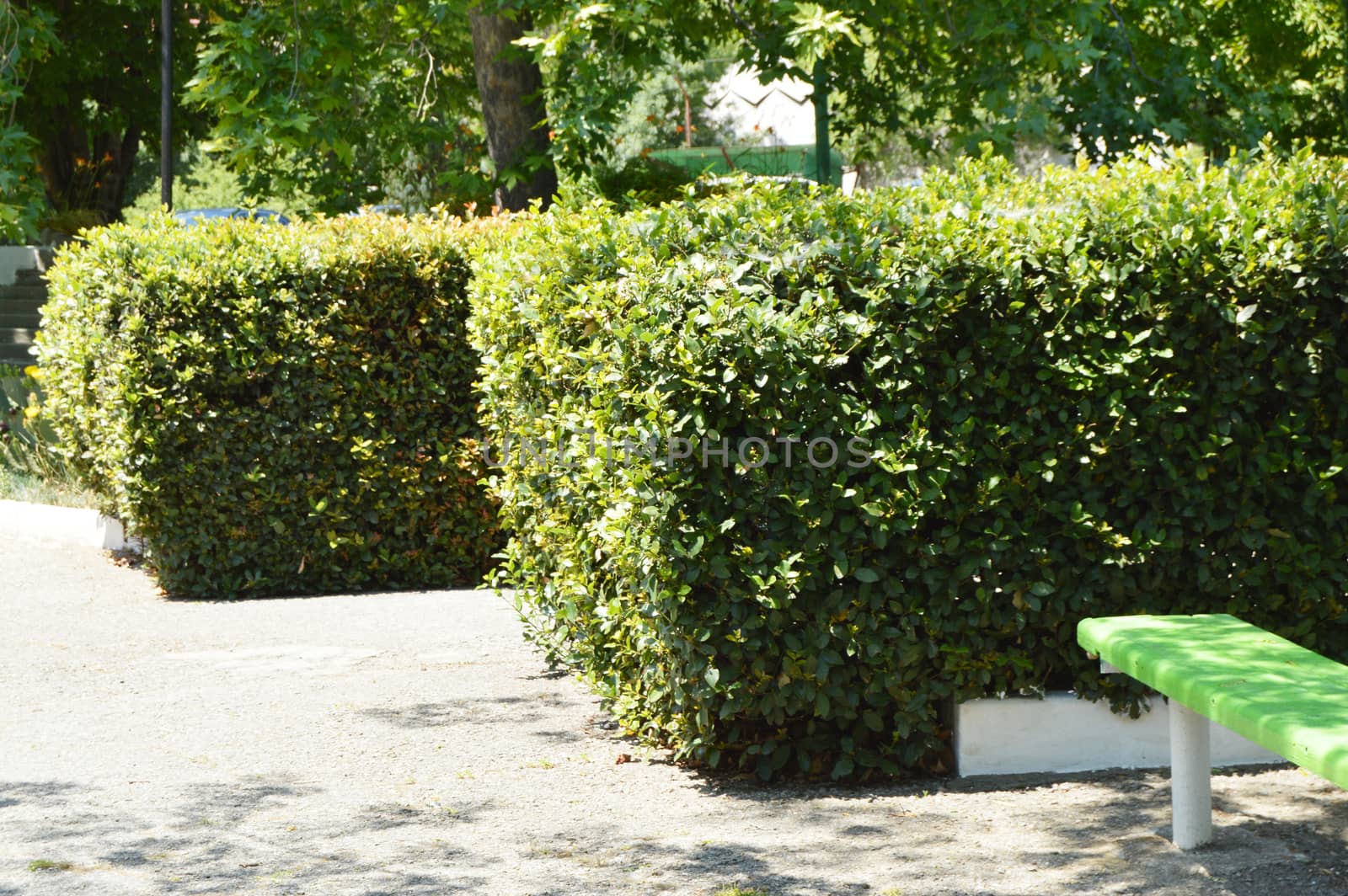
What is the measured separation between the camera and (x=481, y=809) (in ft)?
16.5

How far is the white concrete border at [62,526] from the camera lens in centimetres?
1040

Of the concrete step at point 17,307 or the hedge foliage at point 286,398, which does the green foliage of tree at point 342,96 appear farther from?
the concrete step at point 17,307

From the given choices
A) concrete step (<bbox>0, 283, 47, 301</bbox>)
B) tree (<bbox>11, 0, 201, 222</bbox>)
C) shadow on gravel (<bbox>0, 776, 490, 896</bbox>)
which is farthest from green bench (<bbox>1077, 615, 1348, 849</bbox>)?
concrete step (<bbox>0, 283, 47, 301</bbox>)

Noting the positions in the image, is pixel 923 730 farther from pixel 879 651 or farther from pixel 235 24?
pixel 235 24

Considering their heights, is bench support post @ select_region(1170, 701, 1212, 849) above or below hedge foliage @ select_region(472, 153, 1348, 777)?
below

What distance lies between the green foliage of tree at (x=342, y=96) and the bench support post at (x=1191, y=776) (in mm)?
9070

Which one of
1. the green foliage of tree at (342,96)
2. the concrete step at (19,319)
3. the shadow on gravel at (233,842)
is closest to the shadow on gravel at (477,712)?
the shadow on gravel at (233,842)

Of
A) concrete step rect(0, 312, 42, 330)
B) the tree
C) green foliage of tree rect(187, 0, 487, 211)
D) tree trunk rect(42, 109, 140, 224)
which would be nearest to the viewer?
green foliage of tree rect(187, 0, 487, 211)

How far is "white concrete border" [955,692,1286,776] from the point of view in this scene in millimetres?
5238

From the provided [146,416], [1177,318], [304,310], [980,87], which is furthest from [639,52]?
[1177,318]

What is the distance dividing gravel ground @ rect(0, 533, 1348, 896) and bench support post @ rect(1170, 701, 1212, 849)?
0.08 meters

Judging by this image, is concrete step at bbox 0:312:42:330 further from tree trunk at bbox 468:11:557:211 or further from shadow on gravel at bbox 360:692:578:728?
shadow on gravel at bbox 360:692:578:728

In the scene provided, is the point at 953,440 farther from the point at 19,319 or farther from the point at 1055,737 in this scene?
the point at 19,319

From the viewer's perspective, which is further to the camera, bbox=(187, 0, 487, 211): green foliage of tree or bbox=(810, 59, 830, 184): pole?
bbox=(810, 59, 830, 184): pole
